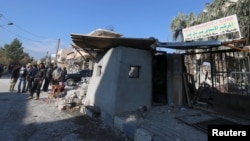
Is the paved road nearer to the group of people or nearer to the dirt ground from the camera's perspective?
the dirt ground

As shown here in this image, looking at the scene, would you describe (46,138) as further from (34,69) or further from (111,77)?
(34,69)

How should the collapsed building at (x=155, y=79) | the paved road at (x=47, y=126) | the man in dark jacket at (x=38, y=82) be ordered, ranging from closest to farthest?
the paved road at (x=47, y=126) < the collapsed building at (x=155, y=79) < the man in dark jacket at (x=38, y=82)

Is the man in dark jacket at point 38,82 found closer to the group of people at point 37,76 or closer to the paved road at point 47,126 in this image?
the group of people at point 37,76

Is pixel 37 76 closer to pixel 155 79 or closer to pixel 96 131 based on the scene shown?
pixel 96 131

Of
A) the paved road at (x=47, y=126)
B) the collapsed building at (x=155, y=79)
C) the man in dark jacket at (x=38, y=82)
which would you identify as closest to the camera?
the paved road at (x=47, y=126)

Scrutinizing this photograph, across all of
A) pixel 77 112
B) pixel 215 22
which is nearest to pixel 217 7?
pixel 215 22

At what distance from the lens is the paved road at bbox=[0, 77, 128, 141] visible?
576cm

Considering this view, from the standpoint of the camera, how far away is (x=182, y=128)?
18.0ft

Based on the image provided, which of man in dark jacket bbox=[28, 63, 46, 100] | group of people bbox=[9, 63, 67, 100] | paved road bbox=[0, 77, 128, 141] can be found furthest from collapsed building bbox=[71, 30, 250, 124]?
man in dark jacket bbox=[28, 63, 46, 100]

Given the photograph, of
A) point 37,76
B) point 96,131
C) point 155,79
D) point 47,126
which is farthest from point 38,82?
point 155,79

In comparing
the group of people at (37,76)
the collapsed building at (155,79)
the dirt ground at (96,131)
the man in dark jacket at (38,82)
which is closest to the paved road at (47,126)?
the dirt ground at (96,131)

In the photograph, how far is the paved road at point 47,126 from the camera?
227 inches

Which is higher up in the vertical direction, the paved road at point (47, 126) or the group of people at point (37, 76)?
the group of people at point (37, 76)

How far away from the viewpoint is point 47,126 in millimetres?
6684
